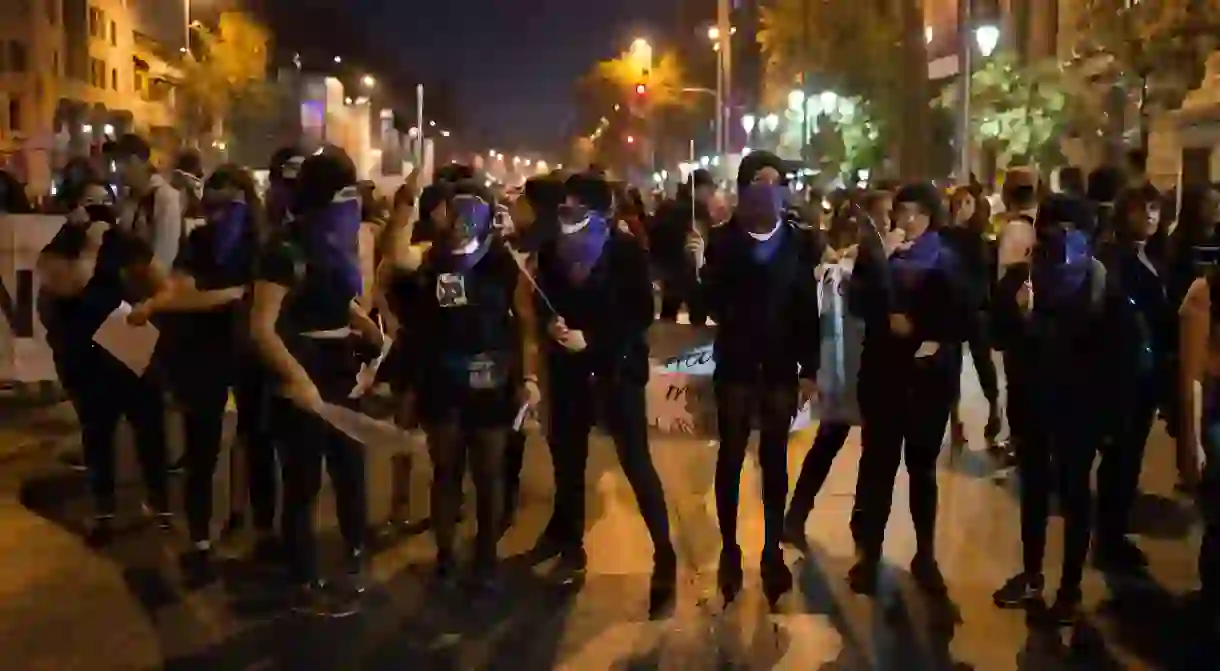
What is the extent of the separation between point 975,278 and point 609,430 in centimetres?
239

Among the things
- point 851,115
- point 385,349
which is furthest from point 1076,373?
point 851,115

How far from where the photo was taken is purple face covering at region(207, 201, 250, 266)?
7.83 m

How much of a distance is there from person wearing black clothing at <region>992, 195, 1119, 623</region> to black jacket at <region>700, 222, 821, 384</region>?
3.36ft

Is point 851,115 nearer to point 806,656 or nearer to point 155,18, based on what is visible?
point 806,656

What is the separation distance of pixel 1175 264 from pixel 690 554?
416cm

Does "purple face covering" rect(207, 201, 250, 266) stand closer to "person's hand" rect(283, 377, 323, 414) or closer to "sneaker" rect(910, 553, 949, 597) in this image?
"person's hand" rect(283, 377, 323, 414)

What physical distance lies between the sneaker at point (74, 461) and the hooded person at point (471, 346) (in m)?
4.52

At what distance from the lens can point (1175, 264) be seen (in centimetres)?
1043

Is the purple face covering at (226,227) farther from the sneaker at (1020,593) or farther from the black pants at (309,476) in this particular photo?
the sneaker at (1020,593)

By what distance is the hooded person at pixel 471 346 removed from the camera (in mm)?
7137

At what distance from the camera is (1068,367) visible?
7043mm

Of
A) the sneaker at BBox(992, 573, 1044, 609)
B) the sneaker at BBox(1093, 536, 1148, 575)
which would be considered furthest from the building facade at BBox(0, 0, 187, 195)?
the sneaker at BBox(992, 573, 1044, 609)

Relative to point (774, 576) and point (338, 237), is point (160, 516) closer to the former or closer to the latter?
point (338, 237)

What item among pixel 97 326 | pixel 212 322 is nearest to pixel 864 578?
pixel 212 322
